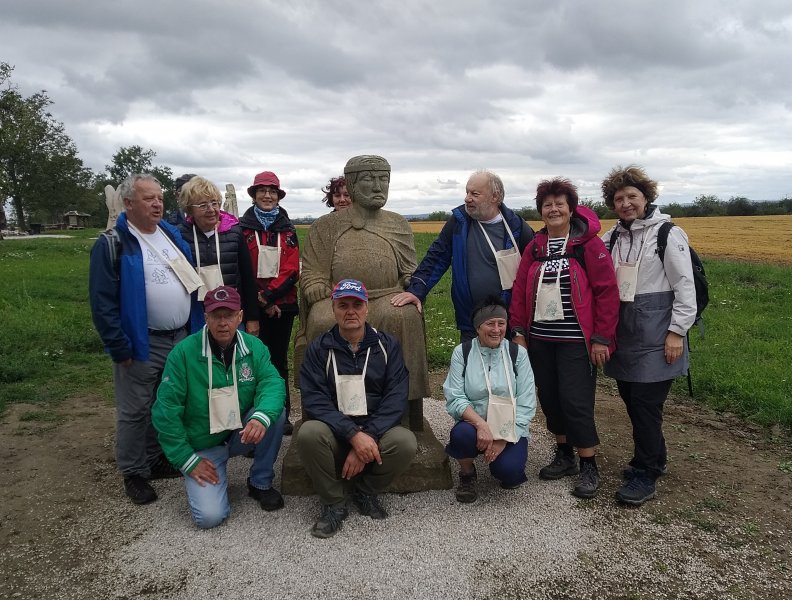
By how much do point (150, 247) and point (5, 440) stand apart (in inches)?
104

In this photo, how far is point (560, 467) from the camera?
14.5 feet

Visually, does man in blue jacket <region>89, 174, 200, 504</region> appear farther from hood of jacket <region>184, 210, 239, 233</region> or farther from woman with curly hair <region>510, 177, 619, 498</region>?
woman with curly hair <region>510, 177, 619, 498</region>

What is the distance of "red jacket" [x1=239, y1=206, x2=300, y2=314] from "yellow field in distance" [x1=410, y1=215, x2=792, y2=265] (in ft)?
54.0

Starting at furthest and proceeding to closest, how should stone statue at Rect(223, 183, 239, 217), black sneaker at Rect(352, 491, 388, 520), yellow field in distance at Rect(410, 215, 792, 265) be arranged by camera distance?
yellow field in distance at Rect(410, 215, 792, 265) → stone statue at Rect(223, 183, 239, 217) → black sneaker at Rect(352, 491, 388, 520)

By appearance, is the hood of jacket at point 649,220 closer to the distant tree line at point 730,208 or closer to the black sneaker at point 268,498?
the black sneaker at point 268,498

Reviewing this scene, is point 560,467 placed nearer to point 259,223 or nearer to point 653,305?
point 653,305

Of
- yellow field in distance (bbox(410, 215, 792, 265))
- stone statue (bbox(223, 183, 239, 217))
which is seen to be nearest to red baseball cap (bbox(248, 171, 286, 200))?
stone statue (bbox(223, 183, 239, 217))

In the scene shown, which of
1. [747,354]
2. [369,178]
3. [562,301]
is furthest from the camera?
[747,354]

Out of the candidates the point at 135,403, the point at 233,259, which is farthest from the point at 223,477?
the point at 233,259

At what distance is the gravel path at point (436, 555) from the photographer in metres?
3.11

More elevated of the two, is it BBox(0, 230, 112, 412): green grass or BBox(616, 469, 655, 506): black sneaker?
BBox(0, 230, 112, 412): green grass

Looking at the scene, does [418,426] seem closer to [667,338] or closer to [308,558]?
[308,558]

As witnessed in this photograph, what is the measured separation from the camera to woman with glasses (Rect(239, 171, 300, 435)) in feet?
16.1

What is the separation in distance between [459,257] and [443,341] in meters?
4.59
